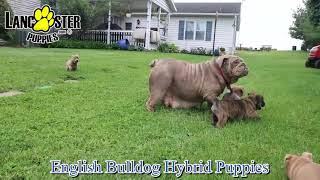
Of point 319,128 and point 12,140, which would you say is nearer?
point 12,140

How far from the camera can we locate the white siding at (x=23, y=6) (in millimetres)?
22373

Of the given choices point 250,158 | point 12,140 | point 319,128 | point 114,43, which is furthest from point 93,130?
point 114,43

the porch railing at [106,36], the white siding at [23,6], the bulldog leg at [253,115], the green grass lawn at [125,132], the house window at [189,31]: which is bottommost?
the green grass lawn at [125,132]

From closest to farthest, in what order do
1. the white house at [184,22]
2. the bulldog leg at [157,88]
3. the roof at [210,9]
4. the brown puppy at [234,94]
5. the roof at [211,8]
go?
1. the brown puppy at [234,94]
2. the bulldog leg at [157,88]
3. the white house at [184,22]
4. the roof at [210,9]
5. the roof at [211,8]

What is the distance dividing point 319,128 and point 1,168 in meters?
3.93

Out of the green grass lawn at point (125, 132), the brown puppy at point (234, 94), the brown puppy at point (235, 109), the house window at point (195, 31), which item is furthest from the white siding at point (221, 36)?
the brown puppy at point (235, 109)

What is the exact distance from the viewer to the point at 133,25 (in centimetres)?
2820

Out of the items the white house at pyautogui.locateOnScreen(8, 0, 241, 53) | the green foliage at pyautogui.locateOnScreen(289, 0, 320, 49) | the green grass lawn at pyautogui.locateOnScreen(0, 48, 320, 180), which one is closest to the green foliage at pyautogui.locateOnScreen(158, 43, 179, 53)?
the white house at pyautogui.locateOnScreen(8, 0, 241, 53)

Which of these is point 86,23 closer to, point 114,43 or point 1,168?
point 114,43

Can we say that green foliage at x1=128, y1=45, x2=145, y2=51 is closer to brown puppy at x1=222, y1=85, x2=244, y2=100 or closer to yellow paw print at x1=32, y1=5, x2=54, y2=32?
yellow paw print at x1=32, y1=5, x2=54, y2=32

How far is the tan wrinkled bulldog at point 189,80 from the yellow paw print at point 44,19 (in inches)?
682

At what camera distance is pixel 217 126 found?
484 centimetres

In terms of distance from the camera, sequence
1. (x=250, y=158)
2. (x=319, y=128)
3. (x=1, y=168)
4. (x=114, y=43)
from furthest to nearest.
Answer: (x=114, y=43)
(x=319, y=128)
(x=250, y=158)
(x=1, y=168)

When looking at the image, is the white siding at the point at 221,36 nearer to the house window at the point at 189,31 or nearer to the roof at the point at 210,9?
the house window at the point at 189,31
